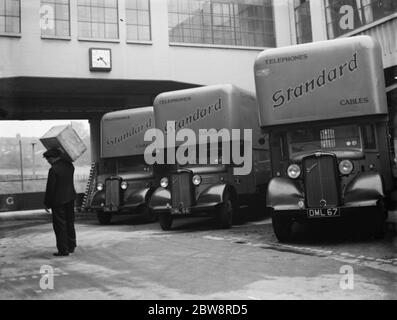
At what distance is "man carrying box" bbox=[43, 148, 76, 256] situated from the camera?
7105mm

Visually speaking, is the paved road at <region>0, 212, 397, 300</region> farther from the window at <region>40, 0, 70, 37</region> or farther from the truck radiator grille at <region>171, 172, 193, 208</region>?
the window at <region>40, 0, 70, 37</region>

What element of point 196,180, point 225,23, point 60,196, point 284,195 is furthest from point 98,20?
point 284,195

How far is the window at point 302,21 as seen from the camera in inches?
744

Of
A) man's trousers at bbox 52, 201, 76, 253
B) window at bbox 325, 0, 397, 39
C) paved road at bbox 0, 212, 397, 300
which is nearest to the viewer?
paved road at bbox 0, 212, 397, 300

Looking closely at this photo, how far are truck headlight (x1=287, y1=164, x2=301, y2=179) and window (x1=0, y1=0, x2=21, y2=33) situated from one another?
42.0 ft

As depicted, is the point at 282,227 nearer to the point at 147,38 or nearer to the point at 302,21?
the point at 147,38

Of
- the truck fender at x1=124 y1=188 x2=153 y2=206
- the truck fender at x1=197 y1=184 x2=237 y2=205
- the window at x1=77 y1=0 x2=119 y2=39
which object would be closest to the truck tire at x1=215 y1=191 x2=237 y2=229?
the truck fender at x1=197 y1=184 x2=237 y2=205

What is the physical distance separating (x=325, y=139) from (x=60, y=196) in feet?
15.1

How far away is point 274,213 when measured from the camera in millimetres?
7414

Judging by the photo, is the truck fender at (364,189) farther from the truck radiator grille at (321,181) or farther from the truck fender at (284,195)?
the truck fender at (284,195)

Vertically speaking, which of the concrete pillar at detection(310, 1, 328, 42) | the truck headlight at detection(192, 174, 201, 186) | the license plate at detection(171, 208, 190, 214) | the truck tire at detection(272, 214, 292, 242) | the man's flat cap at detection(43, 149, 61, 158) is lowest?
the truck tire at detection(272, 214, 292, 242)

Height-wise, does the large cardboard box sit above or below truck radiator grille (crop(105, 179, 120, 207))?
above

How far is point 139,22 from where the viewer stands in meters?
18.1

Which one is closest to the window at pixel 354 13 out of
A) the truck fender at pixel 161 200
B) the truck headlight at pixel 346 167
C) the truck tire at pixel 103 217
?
the truck headlight at pixel 346 167
